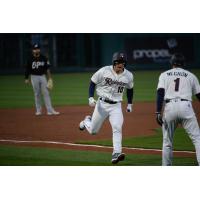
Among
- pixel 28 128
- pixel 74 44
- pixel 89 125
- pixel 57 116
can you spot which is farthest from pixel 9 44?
pixel 89 125

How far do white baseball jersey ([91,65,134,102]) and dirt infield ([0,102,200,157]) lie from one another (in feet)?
5.21

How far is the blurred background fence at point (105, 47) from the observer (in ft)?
96.5

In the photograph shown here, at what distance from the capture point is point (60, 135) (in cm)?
1352

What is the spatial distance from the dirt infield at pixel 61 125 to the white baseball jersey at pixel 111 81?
159 centimetres

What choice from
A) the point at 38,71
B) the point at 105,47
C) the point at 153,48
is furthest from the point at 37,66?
the point at 105,47

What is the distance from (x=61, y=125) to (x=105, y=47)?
1631 cm

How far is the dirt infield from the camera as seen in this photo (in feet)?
44.0

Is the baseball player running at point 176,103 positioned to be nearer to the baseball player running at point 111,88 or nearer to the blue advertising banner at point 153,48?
the baseball player running at point 111,88

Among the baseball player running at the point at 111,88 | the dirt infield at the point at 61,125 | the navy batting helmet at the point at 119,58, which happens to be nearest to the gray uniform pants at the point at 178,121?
the baseball player running at the point at 111,88

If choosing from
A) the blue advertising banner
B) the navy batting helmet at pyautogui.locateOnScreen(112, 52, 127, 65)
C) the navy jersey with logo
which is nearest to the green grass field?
the navy batting helmet at pyautogui.locateOnScreen(112, 52, 127, 65)

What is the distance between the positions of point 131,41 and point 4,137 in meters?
17.9

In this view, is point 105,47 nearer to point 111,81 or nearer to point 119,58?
point 111,81

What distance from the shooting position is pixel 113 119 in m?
10.4
